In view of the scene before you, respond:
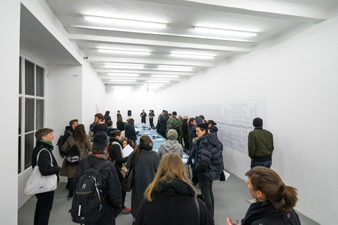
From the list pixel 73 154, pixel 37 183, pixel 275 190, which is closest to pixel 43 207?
pixel 37 183

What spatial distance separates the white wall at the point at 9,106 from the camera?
63.8 inches

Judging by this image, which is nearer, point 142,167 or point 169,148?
point 142,167

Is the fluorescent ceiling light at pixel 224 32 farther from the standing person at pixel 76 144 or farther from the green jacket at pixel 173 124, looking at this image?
the green jacket at pixel 173 124

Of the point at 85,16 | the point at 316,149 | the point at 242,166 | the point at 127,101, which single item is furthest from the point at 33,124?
the point at 127,101

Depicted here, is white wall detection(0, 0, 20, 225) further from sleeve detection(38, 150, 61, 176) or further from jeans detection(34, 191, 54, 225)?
jeans detection(34, 191, 54, 225)

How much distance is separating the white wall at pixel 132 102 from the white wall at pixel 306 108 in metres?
11.7

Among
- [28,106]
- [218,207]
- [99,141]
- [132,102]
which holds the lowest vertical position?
[218,207]

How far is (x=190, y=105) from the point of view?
9.02m

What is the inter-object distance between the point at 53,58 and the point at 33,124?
156 cm

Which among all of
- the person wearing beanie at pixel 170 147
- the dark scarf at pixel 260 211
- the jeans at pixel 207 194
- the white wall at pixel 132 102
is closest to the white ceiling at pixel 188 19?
the person wearing beanie at pixel 170 147

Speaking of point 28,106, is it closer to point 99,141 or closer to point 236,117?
point 99,141

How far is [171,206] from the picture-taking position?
1225 mm

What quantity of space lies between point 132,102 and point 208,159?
13.9 metres

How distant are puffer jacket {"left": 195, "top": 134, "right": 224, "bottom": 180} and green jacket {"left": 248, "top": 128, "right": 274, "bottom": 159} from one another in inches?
39.6
